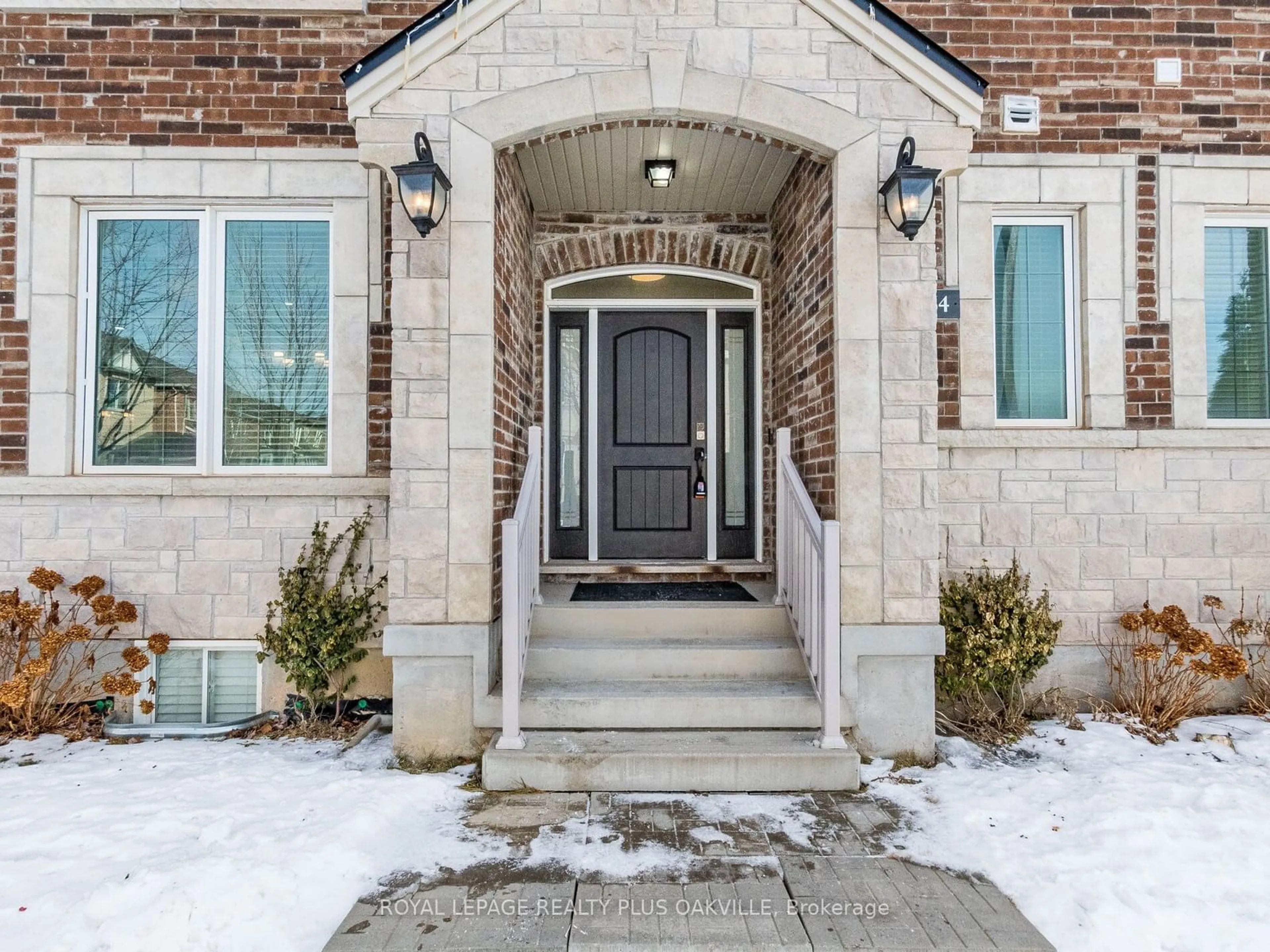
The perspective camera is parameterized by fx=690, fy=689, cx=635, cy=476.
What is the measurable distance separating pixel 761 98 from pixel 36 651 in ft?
17.1

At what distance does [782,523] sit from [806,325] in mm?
1179

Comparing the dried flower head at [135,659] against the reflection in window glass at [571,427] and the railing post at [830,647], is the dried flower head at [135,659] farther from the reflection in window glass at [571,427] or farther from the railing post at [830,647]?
the railing post at [830,647]

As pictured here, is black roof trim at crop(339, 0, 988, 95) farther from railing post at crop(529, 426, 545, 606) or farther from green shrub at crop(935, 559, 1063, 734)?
green shrub at crop(935, 559, 1063, 734)

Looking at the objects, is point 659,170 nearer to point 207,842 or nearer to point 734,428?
point 734,428

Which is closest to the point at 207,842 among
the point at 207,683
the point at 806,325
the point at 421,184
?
the point at 207,683

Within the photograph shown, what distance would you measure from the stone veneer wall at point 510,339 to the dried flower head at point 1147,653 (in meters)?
3.55

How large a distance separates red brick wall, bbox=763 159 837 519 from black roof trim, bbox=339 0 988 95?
2.22 ft

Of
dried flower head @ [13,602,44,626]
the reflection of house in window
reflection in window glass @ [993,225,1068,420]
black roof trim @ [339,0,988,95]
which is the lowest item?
dried flower head @ [13,602,44,626]

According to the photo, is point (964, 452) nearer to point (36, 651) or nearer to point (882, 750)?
point (882, 750)

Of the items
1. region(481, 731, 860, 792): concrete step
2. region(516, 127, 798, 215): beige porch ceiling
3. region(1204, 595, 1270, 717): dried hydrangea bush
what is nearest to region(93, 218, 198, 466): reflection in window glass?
region(516, 127, 798, 215): beige porch ceiling

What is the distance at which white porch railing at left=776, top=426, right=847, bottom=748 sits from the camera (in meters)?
3.24

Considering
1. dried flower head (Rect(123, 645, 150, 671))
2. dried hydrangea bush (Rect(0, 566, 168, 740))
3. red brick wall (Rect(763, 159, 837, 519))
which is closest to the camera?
red brick wall (Rect(763, 159, 837, 519))

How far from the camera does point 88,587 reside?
13.0ft

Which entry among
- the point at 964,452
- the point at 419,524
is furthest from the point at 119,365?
the point at 964,452
